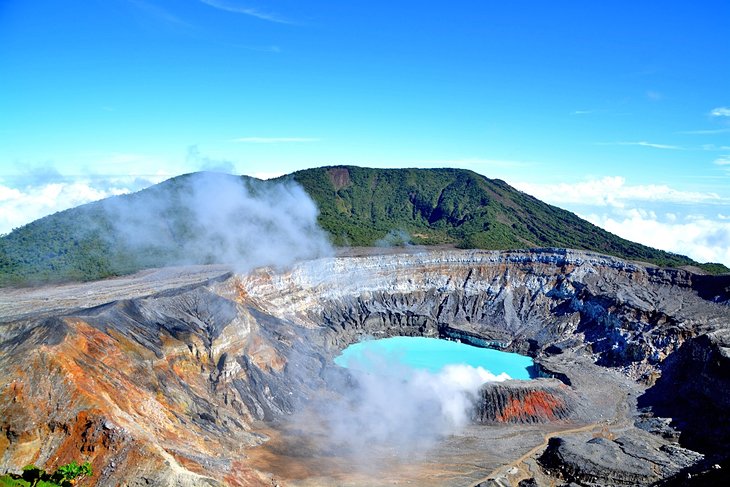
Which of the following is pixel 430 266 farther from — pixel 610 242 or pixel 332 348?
pixel 610 242

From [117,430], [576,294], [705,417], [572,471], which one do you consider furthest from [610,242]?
[117,430]

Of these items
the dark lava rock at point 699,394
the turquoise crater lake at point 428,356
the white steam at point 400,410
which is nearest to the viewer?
the white steam at point 400,410

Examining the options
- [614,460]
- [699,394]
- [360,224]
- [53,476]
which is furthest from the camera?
[360,224]

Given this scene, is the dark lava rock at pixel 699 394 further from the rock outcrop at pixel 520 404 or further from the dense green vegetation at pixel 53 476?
the dense green vegetation at pixel 53 476

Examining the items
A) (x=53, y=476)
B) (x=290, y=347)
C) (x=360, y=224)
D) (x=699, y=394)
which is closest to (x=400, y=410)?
(x=290, y=347)

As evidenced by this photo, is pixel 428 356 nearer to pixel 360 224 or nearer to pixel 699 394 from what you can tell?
pixel 699 394

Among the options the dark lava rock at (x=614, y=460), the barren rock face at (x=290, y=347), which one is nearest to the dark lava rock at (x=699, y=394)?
the barren rock face at (x=290, y=347)
